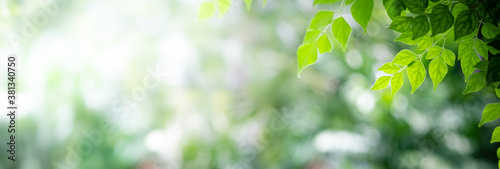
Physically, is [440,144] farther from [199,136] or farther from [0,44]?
[0,44]

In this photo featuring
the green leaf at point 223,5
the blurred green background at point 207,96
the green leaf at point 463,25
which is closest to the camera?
the green leaf at point 463,25

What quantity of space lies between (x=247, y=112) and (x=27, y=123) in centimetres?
90

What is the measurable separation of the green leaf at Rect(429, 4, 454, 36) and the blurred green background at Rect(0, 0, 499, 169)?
4.77 ft

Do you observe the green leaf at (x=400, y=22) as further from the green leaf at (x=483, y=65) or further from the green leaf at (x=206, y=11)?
the green leaf at (x=206, y=11)

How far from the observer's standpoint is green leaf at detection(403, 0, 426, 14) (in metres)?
0.38

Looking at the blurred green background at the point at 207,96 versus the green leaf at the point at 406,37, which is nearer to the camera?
the green leaf at the point at 406,37

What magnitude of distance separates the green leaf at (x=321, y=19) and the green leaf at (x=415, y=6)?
7cm

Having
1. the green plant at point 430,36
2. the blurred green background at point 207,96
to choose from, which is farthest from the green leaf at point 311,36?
the blurred green background at point 207,96

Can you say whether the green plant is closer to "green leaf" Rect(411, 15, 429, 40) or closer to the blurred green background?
"green leaf" Rect(411, 15, 429, 40)

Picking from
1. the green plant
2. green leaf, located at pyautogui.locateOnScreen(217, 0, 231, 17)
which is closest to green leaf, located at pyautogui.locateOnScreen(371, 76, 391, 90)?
the green plant

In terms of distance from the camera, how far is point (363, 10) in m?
0.39

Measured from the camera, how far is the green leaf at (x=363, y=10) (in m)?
0.39

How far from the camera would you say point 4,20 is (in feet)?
5.31

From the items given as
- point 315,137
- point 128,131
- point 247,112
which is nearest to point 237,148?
point 247,112
